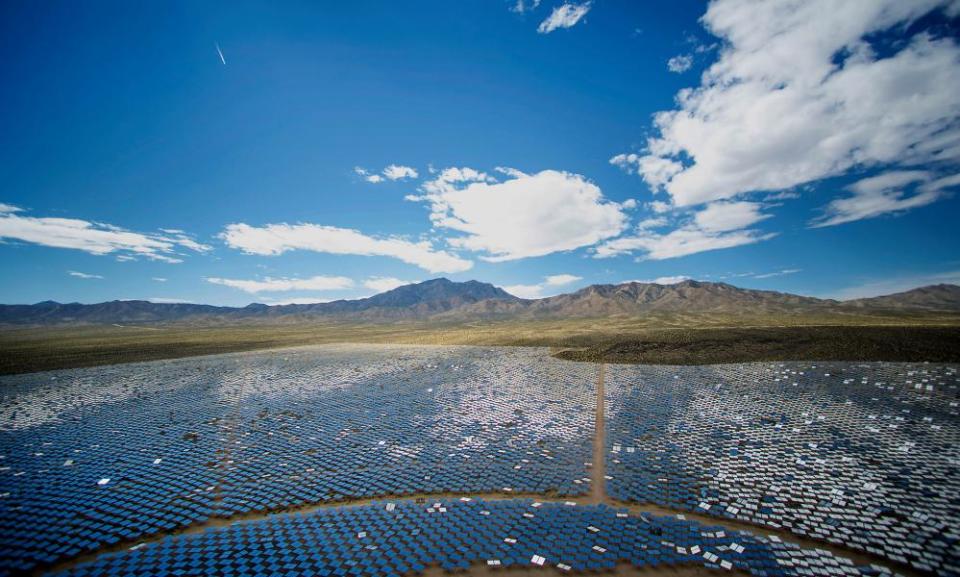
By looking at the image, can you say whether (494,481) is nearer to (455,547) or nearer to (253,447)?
(455,547)

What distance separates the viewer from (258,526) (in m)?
10.6

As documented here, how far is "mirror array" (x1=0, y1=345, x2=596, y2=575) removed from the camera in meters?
11.5

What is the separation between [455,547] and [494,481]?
3854mm

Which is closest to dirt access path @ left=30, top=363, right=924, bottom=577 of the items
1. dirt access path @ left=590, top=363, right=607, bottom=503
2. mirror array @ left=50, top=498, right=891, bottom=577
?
dirt access path @ left=590, top=363, right=607, bottom=503

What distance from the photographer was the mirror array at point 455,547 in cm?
886

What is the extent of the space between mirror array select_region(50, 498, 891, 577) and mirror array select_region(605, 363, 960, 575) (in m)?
1.62

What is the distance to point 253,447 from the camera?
16.8 m

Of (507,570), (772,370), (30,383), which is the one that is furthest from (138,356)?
(772,370)

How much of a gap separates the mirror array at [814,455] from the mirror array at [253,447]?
2650mm

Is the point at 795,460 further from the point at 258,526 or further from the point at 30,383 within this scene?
the point at 30,383

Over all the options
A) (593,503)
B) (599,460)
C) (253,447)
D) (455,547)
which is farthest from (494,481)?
(253,447)

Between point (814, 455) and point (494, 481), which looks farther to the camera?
point (814, 455)

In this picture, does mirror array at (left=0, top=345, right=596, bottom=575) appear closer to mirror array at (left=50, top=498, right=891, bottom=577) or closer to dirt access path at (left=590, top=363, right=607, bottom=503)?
dirt access path at (left=590, top=363, right=607, bottom=503)

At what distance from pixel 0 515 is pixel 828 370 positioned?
43.1 meters
